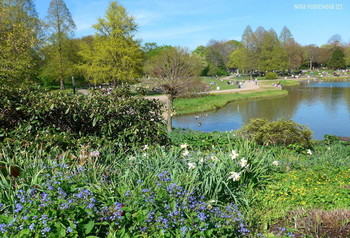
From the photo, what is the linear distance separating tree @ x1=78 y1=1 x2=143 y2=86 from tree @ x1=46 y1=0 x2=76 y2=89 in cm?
630

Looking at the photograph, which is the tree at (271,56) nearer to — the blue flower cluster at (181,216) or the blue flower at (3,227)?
the blue flower cluster at (181,216)

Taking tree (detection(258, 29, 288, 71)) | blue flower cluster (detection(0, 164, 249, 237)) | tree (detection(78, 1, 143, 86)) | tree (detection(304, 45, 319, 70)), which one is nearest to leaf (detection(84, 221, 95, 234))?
blue flower cluster (detection(0, 164, 249, 237))

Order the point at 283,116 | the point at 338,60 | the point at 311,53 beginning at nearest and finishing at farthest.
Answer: the point at 283,116 < the point at 338,60 < the point at 311,53

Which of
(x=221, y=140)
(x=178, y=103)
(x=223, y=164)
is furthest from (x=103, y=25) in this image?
(x=223, y=164)

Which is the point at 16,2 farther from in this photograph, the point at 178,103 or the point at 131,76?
the point at 178,103

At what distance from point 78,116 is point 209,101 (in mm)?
22249

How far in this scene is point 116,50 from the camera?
2675 cm

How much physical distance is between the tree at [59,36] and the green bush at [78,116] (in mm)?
29350

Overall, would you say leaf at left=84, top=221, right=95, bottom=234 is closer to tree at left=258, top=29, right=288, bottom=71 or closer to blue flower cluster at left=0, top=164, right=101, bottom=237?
blue flower cluster at left=0, top=164, right=101, bottom=237

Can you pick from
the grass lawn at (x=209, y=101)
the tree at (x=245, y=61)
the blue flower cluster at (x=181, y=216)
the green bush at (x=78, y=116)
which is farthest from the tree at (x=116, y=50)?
the tree at (x=245, y=61)

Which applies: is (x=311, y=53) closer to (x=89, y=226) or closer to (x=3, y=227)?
(x=89, y=226)

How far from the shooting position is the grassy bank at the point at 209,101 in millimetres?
23812

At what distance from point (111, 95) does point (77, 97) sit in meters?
0.67

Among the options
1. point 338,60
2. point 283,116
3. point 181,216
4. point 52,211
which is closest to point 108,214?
point 52,211
